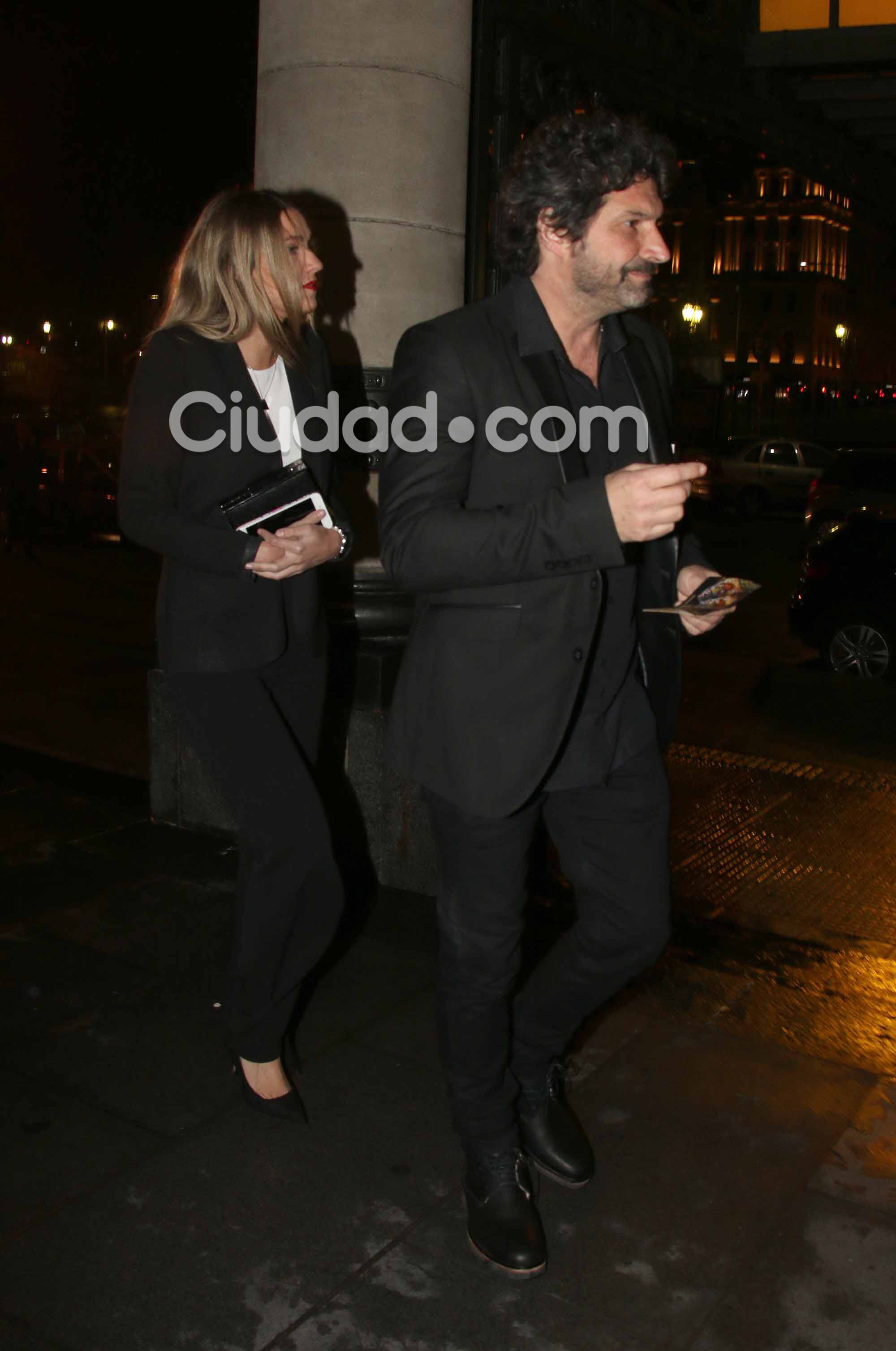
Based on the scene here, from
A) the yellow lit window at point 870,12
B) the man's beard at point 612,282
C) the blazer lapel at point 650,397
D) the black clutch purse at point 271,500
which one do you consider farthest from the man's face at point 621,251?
the yellow lit window at point 870,12

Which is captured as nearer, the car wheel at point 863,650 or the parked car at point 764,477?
the car wheel at point 863,650

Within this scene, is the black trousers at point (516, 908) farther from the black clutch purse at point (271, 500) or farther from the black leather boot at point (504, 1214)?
the black clutch purse at point (271, 500)

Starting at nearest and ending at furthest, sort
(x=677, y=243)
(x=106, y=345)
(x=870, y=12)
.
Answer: (x=870, y=12), (x=106, y=345), (x=677, y=243)

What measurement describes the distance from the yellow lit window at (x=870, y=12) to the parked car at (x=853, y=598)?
3175 mm

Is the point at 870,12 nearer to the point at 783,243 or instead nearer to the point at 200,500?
the point at 200,500

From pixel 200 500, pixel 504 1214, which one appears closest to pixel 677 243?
pixel 200 500

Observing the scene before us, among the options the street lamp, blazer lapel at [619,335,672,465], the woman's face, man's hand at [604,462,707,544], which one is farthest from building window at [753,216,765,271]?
man's hand at [604,462,707,544]

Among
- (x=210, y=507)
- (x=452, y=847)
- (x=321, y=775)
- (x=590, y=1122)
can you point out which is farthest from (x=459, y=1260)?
(x=321, y=775)

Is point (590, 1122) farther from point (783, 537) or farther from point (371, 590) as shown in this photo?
point (783, 537)

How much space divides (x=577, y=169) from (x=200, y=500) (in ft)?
3.93

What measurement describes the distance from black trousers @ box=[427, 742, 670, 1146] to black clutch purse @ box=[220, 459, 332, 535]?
794 mm

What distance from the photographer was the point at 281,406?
335 centimetres

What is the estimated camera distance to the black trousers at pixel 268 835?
319 centimetres

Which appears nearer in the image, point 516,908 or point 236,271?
point 516,908
